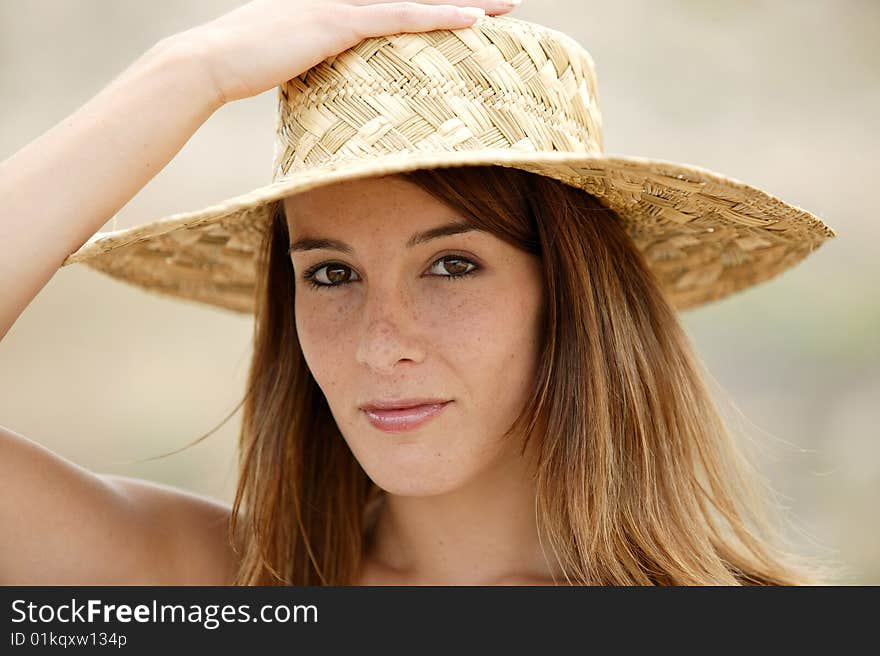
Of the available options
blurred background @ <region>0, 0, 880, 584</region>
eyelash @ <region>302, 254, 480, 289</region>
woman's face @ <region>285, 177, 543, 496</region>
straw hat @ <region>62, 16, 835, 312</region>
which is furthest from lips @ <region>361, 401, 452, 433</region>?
blurred background @ <region>0, 0, 880, 584</region>

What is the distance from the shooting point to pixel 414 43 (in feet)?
6.07

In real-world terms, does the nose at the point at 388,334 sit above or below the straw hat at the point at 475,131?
below

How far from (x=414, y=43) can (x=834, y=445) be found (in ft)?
13.8

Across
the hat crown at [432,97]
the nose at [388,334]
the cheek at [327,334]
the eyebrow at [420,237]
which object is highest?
the hat crown at [432,97]

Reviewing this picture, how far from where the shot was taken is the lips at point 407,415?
1984mm

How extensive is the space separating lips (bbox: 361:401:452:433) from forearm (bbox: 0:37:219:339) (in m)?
0.62

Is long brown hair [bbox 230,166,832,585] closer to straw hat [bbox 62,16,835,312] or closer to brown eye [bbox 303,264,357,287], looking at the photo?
straw hat [bbox 62,16,835,312]

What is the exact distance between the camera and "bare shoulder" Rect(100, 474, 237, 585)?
7.59 feet

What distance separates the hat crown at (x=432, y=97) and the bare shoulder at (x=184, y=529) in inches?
33.6

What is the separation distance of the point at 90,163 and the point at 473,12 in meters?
0.72

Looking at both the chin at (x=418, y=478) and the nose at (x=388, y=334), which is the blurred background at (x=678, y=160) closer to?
the chin at (x=418, y=478)

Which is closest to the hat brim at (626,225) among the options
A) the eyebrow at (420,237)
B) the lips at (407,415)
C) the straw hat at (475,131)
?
the straw hat at (475,131)

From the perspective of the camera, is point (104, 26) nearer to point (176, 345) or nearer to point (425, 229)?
point (176, 345)

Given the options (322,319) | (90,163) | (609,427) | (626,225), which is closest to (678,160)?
(626,225)
